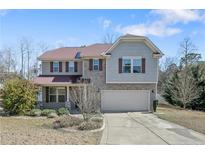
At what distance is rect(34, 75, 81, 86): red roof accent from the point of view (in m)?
26.8

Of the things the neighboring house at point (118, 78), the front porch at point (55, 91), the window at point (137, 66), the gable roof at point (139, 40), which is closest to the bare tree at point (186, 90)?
the neighboring house at point (118, 78)

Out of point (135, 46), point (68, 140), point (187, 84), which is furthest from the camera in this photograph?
point (187, 84)

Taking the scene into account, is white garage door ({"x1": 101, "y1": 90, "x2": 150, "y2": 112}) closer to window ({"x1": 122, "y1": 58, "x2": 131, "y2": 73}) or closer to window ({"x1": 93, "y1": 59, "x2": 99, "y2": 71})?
window ({"x1": 122, "y1": 58, "x2": 131, "y2": 73})

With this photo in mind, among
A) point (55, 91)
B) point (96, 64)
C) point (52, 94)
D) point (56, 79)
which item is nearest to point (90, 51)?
point (96, 64)

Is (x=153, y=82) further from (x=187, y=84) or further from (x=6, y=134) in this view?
(x=6, y=134)

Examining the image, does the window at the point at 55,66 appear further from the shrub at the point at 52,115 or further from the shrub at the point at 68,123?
the shrub at the point at 68,123

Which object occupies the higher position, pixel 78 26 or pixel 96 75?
pixel 78 26

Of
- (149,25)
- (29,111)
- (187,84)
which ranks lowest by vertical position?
(29,111)

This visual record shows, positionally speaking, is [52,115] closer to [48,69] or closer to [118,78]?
[118,78]

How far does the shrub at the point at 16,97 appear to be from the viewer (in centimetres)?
2238

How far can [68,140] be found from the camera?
463 inches
